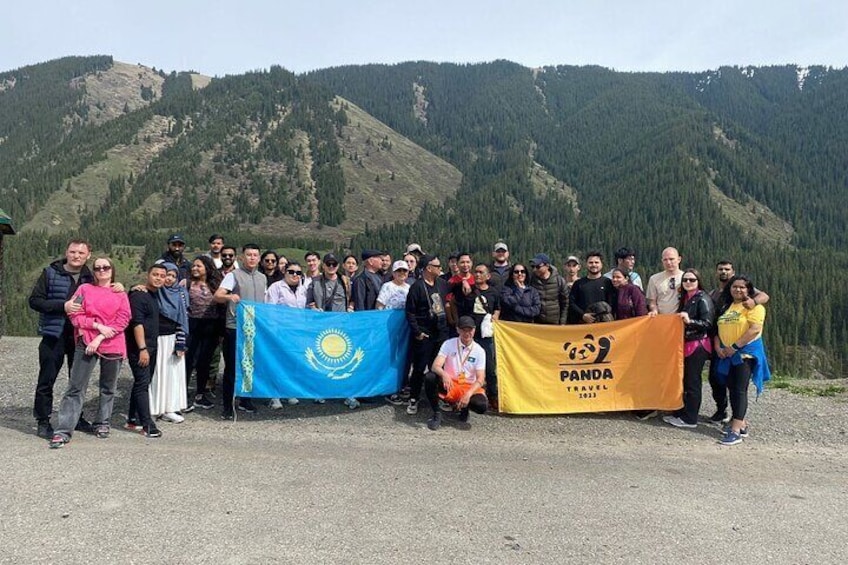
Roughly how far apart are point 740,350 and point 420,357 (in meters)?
4.69

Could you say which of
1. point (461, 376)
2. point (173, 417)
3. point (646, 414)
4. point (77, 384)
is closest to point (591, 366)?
point (646, 414)

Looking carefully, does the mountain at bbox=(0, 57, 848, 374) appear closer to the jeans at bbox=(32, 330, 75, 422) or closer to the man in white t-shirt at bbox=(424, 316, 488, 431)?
the man in white t-shirt at bbox=(424, 316, 488, 431)

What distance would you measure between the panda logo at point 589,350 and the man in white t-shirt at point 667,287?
2.91 ft

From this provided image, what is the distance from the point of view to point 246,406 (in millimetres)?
8469

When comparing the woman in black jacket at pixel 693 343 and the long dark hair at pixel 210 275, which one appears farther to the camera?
the long dark hair at pixel 210 275

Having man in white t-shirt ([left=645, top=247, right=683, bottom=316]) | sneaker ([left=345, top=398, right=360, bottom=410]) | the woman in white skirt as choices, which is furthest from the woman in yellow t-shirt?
the woman in white skirt

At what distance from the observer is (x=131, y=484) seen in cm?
529

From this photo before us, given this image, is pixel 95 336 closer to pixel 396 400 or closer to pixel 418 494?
pixel 418 494

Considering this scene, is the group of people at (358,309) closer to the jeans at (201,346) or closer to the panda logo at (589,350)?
the jeans at (201,346)

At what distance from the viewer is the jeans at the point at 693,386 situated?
326 inches

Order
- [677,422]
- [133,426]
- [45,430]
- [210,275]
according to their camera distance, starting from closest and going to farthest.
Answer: [45,430], [133,426], [677,422], [210,275]

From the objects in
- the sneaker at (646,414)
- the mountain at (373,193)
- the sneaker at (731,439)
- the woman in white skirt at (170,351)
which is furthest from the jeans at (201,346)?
the mountain at (373,193)

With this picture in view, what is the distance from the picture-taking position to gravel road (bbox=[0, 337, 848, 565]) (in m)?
4.26

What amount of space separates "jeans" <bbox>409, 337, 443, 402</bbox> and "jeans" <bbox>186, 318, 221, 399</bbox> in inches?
125
